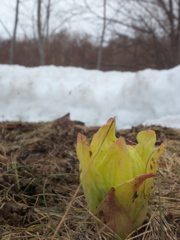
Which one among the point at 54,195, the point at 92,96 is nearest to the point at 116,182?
the point at 54,195

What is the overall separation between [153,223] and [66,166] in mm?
681

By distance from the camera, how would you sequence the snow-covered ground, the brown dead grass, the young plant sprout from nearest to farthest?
the young plant sprout → the brown dead grass → the snow-covered ground

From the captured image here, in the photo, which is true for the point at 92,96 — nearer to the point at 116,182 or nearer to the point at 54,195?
the point at 54,195

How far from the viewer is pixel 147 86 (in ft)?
10.6

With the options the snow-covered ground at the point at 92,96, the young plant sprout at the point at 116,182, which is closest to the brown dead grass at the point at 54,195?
the young plant sprout at the point at 116,182

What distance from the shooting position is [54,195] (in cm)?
104

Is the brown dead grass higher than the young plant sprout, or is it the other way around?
the young plant sprout

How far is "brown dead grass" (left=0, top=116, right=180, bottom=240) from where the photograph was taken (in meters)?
0.78

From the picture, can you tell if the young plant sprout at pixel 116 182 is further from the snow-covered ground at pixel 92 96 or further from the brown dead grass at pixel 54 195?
the snow-covered ground at pixel 92 96

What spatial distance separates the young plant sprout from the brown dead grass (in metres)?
→ 0.05

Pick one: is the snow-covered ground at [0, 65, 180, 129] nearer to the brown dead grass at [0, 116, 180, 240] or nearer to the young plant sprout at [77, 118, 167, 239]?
the brown dead grass at [0, 116, 180, 240]

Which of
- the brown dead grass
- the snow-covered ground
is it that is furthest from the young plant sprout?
the snow-covered ground

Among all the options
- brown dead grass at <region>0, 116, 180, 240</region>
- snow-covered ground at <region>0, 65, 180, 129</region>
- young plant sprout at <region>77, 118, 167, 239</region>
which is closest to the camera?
young plant sprout at <region>77, 118, 167, 239</region>

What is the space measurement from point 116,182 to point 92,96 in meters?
2.78
